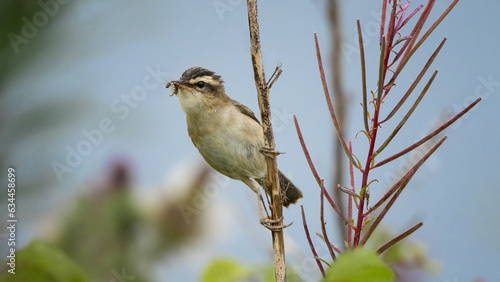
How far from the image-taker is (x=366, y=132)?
668 mm

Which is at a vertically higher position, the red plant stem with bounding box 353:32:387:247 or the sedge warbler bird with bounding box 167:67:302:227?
the sedge warbler bird with bounding box 167:67:302:227

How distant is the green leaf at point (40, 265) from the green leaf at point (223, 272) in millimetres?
428

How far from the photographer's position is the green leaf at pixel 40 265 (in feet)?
1.94

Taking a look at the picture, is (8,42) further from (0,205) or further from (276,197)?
(276,197)

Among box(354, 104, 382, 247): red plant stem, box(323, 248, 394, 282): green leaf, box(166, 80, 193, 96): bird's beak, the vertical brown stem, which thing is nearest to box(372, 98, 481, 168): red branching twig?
box(354, 104, 382, 247): red plant stem

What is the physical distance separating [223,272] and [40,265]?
1.52ft

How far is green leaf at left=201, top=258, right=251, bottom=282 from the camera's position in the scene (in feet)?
3.29

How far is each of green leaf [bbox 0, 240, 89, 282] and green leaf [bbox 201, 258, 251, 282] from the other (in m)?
0.43

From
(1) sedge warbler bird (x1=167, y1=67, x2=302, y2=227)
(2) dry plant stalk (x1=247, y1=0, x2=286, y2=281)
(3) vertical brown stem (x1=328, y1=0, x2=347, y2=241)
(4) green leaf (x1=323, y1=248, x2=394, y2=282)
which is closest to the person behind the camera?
(4) green leaf (x1=323, y1=248, x2=394, y2=282)

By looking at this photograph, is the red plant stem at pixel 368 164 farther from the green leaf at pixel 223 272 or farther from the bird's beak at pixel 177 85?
the bird's beak at pixel 177 85

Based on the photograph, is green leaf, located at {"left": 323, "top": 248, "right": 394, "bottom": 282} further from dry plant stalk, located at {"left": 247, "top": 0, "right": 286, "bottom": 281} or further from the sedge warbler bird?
the sedge warbler bird

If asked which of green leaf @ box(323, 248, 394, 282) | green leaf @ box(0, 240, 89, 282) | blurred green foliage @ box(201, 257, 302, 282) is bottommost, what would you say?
green leaf @ box(323, 248, 394, 282)

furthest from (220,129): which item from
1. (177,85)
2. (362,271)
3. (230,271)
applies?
(362,271)

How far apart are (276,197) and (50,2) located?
577 millimetres
